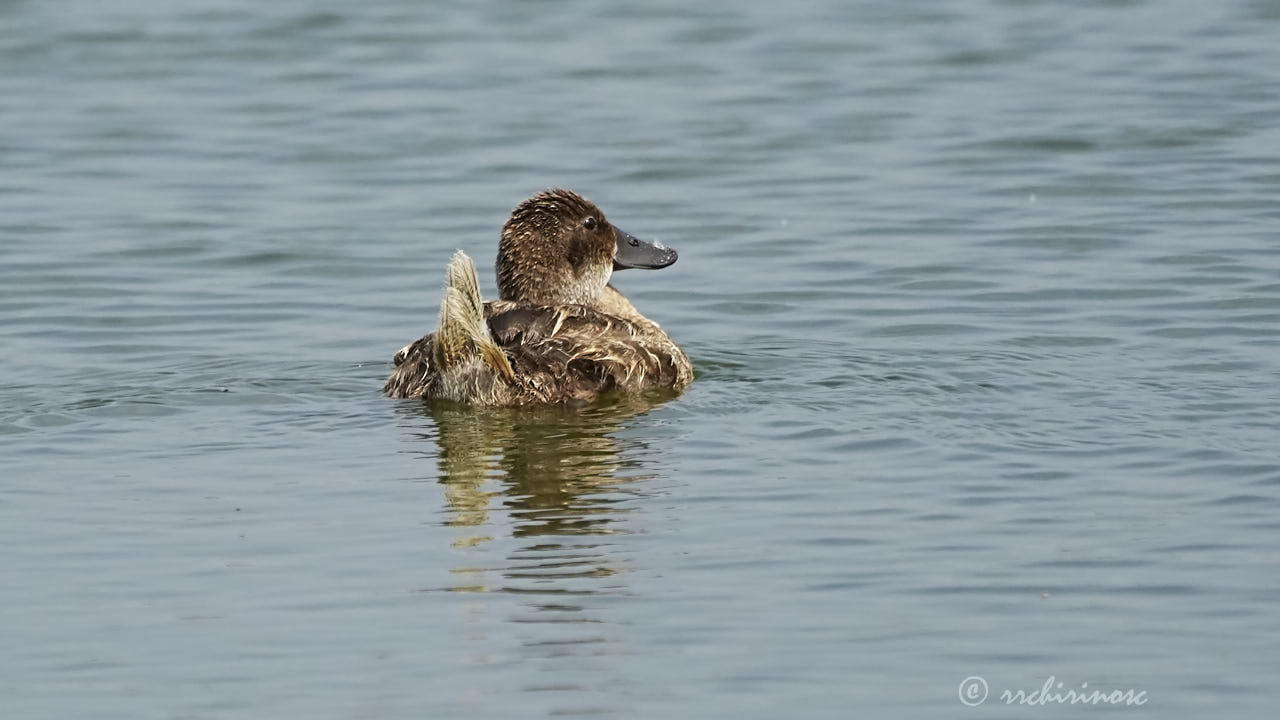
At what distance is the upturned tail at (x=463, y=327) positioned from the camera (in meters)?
8.41

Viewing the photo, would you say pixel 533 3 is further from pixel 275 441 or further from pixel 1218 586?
pixel 1218 586

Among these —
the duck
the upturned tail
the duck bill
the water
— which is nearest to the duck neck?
the duck

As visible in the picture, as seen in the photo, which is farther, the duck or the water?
the duck

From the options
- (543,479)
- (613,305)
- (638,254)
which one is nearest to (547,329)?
(613,305)

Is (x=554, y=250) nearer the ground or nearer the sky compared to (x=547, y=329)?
nearer the sky

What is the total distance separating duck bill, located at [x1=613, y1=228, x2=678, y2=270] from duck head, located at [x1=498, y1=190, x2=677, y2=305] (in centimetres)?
14

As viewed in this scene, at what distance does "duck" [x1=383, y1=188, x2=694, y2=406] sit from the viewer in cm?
880

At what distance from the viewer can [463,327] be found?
8562 millimetres

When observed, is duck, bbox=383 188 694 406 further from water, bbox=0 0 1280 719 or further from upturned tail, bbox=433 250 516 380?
water, bbox=0 0 1280 719

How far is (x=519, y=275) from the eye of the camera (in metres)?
9.93

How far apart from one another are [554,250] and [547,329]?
2.48ft

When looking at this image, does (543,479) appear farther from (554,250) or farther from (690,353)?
(690,353)

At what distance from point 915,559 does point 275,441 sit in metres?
3.07

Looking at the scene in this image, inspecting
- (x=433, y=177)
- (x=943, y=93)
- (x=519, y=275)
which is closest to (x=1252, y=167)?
(x=943, y=93)
